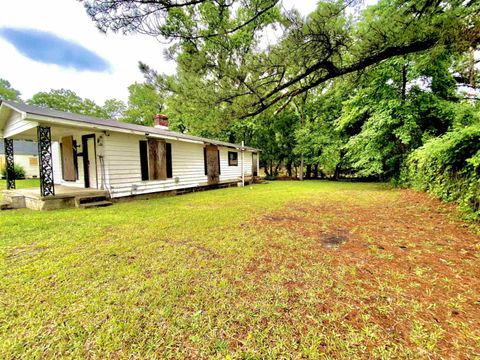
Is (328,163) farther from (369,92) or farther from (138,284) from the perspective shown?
(138,284)

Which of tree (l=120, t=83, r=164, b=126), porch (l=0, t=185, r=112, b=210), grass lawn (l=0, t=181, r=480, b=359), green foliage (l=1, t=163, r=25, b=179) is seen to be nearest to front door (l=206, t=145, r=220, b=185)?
porch (l=0, t=185, r=112, b=210)

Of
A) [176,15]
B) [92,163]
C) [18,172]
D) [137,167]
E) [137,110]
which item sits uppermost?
[137,110]

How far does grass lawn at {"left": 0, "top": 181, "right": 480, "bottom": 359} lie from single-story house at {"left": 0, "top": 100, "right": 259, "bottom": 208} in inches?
115

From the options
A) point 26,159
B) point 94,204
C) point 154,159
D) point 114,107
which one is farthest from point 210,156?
point 114,107

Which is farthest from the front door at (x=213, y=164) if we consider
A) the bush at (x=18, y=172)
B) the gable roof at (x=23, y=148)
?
the gable roof at (x=23, y=148)

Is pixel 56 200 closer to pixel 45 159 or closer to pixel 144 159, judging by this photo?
pixel 45 159

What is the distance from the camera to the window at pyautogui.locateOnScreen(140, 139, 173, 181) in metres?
7.48

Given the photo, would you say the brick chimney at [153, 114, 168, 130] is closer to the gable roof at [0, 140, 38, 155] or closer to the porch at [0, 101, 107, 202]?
the porch at [0, 101, 107, 202]

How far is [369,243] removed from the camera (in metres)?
3.17

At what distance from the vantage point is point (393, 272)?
7.50 feet

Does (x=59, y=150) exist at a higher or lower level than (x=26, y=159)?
lower

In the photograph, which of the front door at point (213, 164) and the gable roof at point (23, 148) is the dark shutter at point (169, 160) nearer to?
the front door at point (213, 164)

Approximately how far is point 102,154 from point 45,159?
4.44 ft

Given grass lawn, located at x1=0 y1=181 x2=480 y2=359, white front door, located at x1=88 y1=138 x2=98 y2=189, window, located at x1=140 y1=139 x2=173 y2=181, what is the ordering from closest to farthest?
grass lawn, located at x1=0 y1=181 x2=480 y2=359
white front door, located at x1=88 y1=138 x2=98 y2=189
window, located at x1=140 y1=139 x2=173 y2=181
